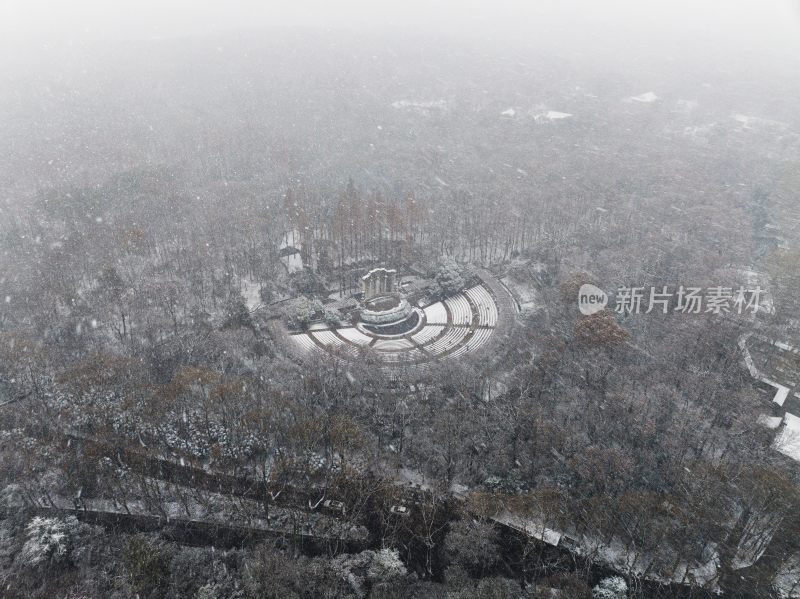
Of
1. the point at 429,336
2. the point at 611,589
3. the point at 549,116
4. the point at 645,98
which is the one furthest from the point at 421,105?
the point at 611,589

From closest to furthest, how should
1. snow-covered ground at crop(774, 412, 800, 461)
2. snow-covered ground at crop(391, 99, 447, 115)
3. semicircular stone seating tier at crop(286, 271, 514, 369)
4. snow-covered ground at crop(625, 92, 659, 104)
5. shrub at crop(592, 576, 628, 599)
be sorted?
shrub at crop(592, 576, 628, 599) → snow-covered ground at crop(774, 412, 800, 461) → semicircular stone seating tier at crop(286, 271, 514, 369) → snow-covered ground at crop(391, 99, 447, 115) → snow-covered ground at crop(625, 92, 659, 104)

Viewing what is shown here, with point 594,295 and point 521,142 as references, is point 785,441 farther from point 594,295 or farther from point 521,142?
point 521,142

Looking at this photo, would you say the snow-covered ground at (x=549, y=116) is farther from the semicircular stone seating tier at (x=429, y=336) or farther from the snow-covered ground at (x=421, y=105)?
the semicircular stone seating tier at (x=429, y=336)

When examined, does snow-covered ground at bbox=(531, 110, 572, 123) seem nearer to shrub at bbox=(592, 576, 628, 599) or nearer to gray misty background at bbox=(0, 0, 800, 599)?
gray misty background at bbox=(0, 0, 800, 599)

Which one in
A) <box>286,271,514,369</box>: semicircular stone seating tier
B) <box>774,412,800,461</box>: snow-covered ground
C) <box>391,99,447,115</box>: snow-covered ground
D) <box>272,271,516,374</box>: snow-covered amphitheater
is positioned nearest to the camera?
<box>774,412,800,461</box>: snow-covered ground

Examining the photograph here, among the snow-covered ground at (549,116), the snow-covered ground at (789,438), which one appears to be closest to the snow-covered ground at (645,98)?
the snow-covered ground at (549,116)

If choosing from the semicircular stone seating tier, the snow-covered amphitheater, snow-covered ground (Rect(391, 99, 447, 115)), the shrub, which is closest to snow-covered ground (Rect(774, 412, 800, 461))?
the shrub

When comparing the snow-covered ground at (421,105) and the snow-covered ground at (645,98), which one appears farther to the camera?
the snow-covered ground at (645,98)

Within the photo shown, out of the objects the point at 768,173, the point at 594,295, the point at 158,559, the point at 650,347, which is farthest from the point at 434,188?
the point at 158,559
